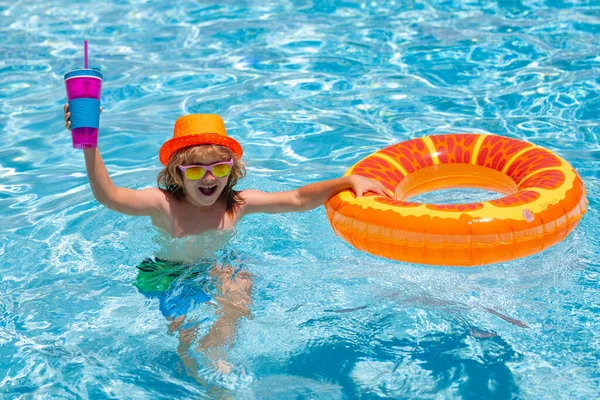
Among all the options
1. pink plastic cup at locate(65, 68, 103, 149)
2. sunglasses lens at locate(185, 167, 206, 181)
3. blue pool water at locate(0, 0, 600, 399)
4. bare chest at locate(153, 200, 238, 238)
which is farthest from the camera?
A: bare chest at locate(153, 200, 238, 238)

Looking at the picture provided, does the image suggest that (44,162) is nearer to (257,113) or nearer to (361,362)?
(257,113)

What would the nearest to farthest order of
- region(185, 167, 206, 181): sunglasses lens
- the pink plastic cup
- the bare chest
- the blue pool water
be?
1. the pink plastic cup
2. the blue pool water
3. region(185, 167, 206, 181): sunglasses lens
4. the bare chest

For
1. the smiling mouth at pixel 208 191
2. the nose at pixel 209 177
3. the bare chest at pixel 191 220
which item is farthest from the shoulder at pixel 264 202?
the nose at pixel 209 177

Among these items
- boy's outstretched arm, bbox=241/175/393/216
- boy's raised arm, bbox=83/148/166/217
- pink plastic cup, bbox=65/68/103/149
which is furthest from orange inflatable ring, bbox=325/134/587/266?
pink plastic cup, bbox=65/68/103/149

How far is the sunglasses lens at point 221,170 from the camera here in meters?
4.21

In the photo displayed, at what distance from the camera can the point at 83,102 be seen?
369 centimetres

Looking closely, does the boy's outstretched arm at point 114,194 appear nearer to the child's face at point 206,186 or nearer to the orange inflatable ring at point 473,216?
the child's face at point 206,186

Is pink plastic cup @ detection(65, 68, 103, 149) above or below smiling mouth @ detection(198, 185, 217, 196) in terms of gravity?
above

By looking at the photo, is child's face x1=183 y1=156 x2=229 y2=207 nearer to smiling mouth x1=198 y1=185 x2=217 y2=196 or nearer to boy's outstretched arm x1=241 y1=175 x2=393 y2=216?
smiling mouth x1=198 y1=185 x2=217 y2=196

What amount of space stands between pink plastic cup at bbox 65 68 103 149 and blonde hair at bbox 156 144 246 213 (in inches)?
Answer: 24.5

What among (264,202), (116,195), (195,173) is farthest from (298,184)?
(116,195)

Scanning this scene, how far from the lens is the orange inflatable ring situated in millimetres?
3912

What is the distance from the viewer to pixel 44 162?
20.9ft

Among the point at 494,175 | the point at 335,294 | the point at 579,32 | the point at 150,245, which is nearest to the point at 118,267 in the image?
the point at 150,245
